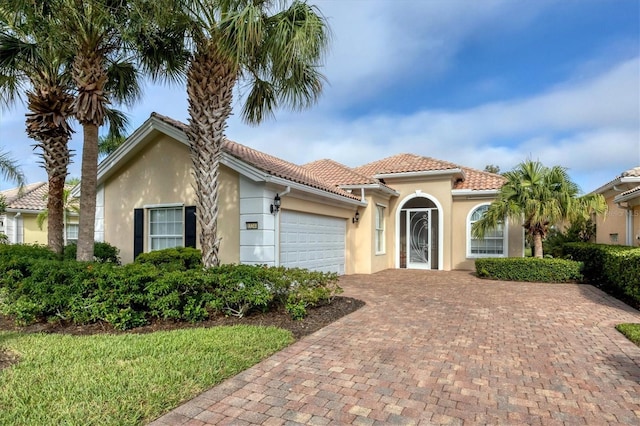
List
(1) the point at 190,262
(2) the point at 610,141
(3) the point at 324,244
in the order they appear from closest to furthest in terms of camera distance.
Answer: (1) the point at 190,262, (3) the point at 324,244, (2) the point at 610,141

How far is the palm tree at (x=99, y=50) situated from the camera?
25.3 feet

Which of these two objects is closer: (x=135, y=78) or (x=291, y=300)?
(x=291, y=300)

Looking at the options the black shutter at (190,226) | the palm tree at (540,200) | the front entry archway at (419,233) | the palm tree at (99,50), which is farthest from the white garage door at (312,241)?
the palm tree at (540,200)

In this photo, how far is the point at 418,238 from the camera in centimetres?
1812

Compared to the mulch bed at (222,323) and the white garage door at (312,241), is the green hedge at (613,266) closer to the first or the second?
the mulch bed at (222,323)

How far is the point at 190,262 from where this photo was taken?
9891mm

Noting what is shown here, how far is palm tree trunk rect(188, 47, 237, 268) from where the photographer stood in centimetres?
848

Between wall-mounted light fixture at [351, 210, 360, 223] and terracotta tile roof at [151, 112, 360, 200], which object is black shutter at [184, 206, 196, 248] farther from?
wall-mounted light fixture at [351, 210, 360, 223]

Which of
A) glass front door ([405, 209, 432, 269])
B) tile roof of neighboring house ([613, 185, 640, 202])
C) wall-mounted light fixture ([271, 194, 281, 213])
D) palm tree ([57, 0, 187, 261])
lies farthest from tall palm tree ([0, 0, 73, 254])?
tile roof of neighboring house ([613, 185, 640, 202])

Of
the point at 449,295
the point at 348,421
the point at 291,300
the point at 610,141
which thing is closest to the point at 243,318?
the point at 291,300

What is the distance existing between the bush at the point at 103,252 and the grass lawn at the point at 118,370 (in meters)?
5.40

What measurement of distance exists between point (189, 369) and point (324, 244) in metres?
9.36

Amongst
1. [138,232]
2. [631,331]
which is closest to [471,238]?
[631,331]

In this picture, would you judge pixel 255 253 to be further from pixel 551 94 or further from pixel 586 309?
pixel 551 94
